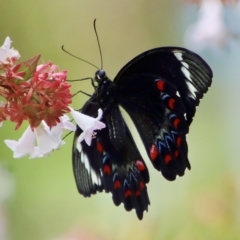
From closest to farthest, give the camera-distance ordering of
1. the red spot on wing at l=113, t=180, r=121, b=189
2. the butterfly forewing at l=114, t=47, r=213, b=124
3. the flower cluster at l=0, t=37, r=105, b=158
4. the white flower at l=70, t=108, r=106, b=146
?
1. the flower cluster at l=0, t=37, r=105, b=158
2. the white flower at l=70, t=108, r=106, b=146
3. the butterfly forewing at l=114, t=47, r=213, b=124
4. the red spot on wing at l=113, t=180, r=121, b=189

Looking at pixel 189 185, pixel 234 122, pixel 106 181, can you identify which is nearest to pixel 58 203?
pixel 106 181

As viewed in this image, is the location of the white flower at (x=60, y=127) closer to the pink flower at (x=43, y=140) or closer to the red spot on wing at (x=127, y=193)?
the pink flower at (x=43, y=140)

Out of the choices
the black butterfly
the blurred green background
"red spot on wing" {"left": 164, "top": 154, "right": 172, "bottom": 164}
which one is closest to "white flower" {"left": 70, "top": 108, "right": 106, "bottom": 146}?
the black butterfly

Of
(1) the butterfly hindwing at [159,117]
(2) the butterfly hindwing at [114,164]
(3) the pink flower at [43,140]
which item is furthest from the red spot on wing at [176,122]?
(3) the pink flower at [43,140]

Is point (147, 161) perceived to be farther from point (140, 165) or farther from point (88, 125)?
point (88, 125)

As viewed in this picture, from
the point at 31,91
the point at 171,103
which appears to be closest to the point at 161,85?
the point at 171,103

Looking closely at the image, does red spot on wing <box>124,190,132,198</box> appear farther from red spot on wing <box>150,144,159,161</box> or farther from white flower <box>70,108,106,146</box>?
white flower <box>70,108,106,146</box>

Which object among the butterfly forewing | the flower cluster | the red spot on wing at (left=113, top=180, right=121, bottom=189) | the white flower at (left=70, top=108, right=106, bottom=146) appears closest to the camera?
the flower cluster
